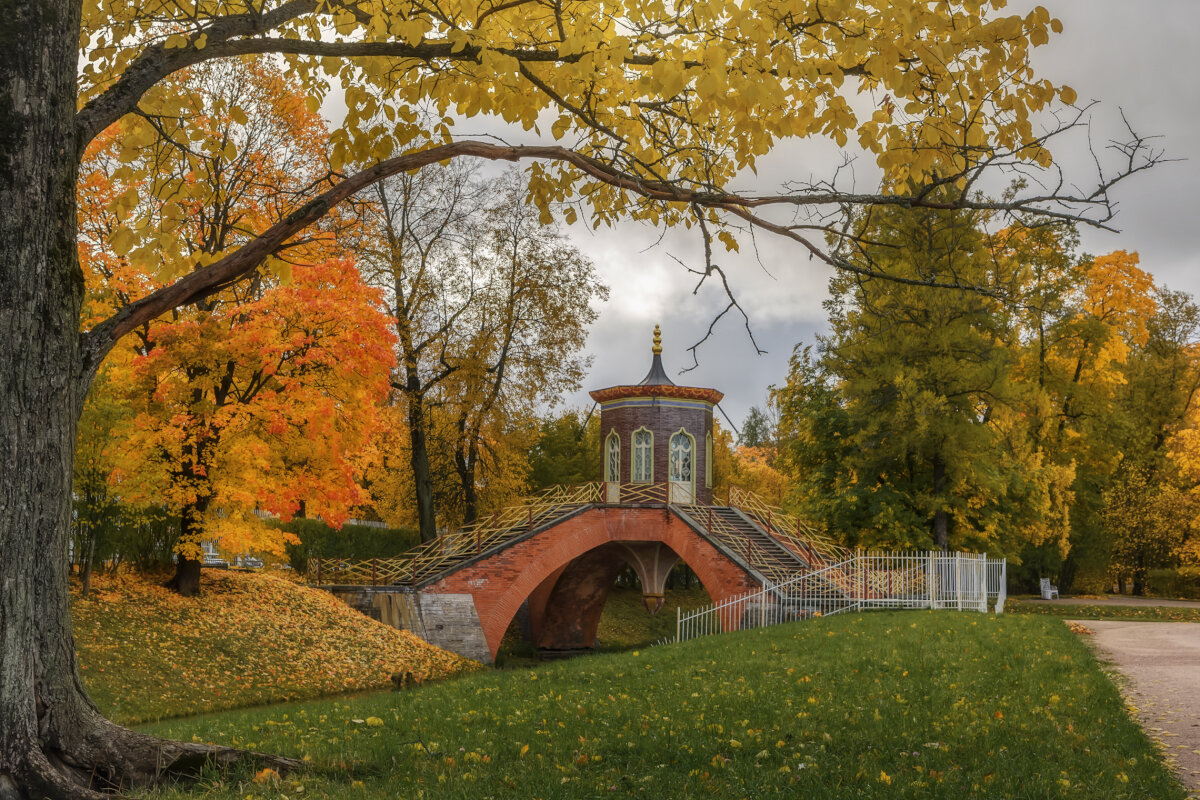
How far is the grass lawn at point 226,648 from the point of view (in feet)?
49.4

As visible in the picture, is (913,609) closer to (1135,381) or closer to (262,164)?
(262,164)

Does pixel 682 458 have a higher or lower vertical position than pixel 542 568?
higher

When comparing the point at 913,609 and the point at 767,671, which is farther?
the point at 913,609

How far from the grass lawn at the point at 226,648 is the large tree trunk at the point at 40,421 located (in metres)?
10.0

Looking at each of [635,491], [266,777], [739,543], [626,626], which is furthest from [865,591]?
[266,777]

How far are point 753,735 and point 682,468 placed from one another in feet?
73.6

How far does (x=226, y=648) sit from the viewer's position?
17.6 metres

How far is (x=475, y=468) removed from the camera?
100 ft

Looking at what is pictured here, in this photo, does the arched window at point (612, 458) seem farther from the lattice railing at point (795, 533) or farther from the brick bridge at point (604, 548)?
the lattice railing at point (795, 533)

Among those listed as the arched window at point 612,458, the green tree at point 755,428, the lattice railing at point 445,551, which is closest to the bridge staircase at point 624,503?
the lattice railing at point 445,551

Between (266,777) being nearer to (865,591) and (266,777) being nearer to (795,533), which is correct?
(865,591)

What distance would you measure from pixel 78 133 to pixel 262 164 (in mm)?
15154

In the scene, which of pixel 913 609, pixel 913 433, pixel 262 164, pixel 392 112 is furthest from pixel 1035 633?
pixel 262 164

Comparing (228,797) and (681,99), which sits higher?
(681,99)
